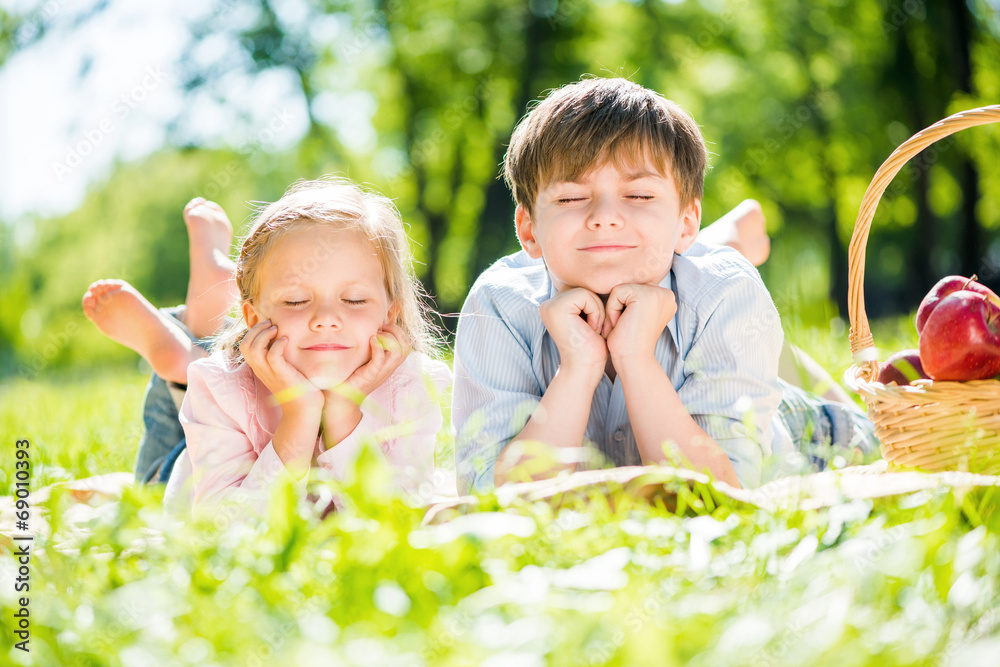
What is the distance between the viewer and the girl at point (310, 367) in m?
2.15

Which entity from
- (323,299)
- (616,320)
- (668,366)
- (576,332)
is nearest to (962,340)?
(668,366)

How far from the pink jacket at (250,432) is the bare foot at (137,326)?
2.26 feet

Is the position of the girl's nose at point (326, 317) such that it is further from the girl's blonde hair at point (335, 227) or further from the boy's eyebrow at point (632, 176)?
the boy's eyebrow at point (632, 176)

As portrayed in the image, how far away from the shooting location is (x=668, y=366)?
2.31m

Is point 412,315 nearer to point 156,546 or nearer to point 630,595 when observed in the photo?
point 156,546

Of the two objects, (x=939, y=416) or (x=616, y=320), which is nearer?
(x=939, y=416)

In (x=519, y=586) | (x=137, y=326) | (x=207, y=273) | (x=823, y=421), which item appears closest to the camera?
(x=519, y=586)

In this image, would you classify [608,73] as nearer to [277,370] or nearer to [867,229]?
[867,229]

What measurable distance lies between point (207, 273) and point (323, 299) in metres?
1.18

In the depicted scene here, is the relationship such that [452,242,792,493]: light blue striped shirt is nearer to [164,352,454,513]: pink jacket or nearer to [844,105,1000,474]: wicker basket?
[164,352,454,513]: pink jacket

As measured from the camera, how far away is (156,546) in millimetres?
1255

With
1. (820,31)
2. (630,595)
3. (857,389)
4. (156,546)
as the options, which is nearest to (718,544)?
(630,595)

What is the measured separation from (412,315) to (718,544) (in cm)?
142

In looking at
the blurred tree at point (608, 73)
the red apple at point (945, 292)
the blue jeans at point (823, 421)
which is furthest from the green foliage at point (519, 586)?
the blurred tree at point (608, 73)
